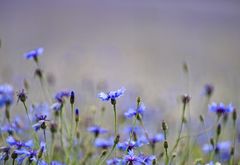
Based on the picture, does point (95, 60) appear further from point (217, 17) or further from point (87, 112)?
point (217, 17)

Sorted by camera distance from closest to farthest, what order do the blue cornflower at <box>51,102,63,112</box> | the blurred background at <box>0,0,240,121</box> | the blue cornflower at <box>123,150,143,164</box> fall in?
the blue cornflower at <box>123,150,143,164</box> → the blue cornflower at <box>51,102,63,112</box> → the blurred background at <box>0,0,240,121</box>

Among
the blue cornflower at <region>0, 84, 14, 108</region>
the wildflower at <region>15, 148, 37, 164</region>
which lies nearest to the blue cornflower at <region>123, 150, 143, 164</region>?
the wildflower at <region>15, 148, 37, 164</region>

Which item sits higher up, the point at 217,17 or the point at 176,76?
the point at 217,17

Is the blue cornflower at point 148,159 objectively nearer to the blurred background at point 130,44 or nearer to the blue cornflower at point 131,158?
the blue cornflower at point 131,158

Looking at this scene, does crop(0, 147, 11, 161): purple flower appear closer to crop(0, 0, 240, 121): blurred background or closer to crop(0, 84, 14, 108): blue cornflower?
crop(0, 84, 14, 108): blue cornflower

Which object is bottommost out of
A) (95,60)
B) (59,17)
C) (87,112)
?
(87,112)

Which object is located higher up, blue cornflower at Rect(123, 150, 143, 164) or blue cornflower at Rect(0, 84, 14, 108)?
blue cornflower at Rect(0, 84, 14, 108)

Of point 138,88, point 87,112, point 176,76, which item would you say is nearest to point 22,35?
point 176,76

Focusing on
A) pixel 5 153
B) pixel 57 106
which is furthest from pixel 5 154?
pixel 57 106

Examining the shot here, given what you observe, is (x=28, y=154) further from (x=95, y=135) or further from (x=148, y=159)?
(x=95, y=135)
